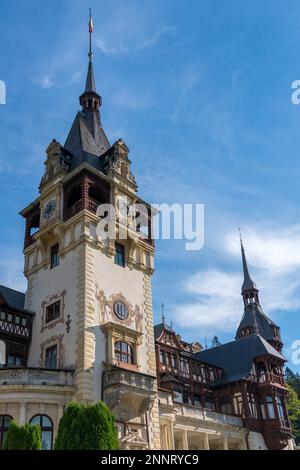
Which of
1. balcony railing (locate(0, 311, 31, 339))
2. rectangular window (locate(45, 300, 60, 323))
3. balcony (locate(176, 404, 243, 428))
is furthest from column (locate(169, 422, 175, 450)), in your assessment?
balcony railing (locate(0, 311, 31, 339))

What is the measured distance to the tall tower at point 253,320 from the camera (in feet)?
241

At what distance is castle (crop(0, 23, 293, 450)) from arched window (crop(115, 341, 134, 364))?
84 millimetres

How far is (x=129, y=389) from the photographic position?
97.9 feet

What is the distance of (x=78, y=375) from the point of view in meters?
29.4

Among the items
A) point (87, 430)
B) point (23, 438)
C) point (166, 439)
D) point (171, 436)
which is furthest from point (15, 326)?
point (87, 430)

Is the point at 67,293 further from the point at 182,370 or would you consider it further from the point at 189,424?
the point at 182,370

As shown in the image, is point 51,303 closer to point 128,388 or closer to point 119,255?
point 119,255

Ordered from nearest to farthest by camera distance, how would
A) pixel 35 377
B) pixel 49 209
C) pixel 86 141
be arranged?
1. pixel 35 377
2. pixel 49 209
3. pixel 86 141

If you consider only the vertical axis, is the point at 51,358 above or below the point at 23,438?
above

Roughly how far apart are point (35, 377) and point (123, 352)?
21.3 ft

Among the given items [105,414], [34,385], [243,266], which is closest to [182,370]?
[34,385]

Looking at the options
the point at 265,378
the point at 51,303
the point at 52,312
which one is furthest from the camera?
the point at 265,378

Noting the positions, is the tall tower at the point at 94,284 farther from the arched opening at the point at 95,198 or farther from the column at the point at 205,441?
the column at the point at 205,441

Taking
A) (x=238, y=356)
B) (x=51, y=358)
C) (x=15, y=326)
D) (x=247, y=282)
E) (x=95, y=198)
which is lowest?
(x=51, y=358)
